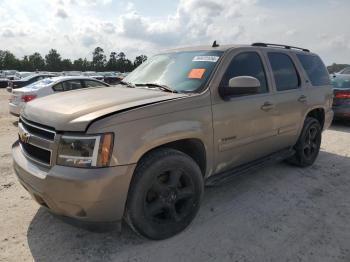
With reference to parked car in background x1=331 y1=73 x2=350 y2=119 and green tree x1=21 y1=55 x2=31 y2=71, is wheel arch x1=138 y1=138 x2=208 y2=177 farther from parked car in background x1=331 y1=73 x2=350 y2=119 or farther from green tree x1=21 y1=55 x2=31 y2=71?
green tree x1=21 y1=55 x2=31 y2=71

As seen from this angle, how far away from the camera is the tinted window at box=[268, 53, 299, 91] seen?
15.6 feet

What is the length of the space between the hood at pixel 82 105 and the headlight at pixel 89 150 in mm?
107

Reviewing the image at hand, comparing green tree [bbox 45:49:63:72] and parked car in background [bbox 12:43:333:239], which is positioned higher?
green tree [bbox 45:49:63:72]

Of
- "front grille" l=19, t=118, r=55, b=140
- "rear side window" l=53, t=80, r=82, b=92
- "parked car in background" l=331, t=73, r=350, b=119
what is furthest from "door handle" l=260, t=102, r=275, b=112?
"rear side window" l=53, t=80, r=82, b=92

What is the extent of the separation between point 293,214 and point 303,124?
1.95 metres

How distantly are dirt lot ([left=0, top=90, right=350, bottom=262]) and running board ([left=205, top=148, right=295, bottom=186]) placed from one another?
38 centimetres

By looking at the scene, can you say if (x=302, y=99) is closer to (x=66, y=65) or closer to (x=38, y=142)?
(x=38, y=142)

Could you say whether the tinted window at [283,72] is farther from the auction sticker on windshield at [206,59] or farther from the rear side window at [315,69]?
the auction sticker on windshield at [206,59]

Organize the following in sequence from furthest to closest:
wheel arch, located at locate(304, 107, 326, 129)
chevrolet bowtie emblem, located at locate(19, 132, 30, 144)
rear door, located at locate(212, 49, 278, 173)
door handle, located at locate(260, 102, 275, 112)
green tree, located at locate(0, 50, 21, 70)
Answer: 1. green tree, located at locate(0, 50, 21, 70)
2. wheel arch, located at locate(304, 107, 326, 129)
3. door handle, located at locate(260, 102, 275, 112)
4. rear door, located at locate(212, 49, 278, 173)
5. chevrolet bowtie emblem, located at locate(19, 132, 30, 144)

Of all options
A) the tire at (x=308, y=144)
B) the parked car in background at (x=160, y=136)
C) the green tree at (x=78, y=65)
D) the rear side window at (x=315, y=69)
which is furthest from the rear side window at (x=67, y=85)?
the green tree at (x=78, y=65)

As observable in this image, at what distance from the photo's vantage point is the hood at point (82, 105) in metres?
2.90

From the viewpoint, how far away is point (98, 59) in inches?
3674

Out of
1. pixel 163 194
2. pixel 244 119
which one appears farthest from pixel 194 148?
pixel 244 119

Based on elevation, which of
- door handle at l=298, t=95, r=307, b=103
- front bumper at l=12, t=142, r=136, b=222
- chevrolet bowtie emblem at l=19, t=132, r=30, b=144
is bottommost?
front bumper at l=12, t=142, r=136, b=222
